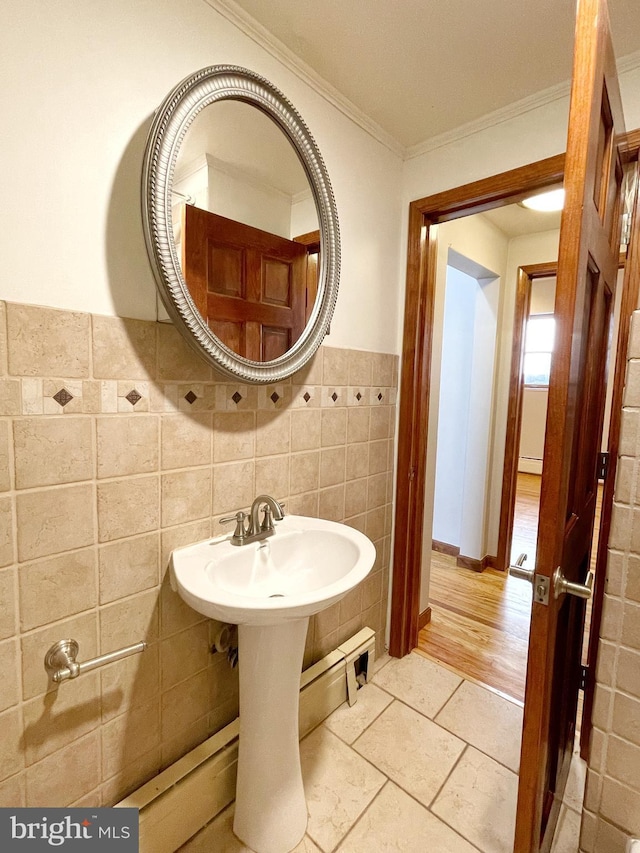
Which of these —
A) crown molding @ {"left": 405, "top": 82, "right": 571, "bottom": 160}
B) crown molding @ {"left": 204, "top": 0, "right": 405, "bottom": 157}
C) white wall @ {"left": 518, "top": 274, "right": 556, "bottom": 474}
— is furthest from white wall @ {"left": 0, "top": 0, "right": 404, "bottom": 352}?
white wall @ {"left": 518, "top": 274, "right": 556, "bottom": 474}

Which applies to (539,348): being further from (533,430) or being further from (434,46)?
(434,46)

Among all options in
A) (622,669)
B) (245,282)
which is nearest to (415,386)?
(245,282)

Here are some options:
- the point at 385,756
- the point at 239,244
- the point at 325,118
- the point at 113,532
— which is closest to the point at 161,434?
the point at 113,532

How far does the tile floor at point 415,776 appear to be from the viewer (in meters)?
1.13

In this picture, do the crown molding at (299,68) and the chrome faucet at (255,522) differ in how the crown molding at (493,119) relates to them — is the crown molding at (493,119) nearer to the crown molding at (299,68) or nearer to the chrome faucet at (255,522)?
the crown molding at (299,68)

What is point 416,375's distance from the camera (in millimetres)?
1763

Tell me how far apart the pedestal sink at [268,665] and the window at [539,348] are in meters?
5.07

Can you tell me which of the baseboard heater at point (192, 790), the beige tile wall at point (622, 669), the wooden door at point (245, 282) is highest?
the wooden door at point (245, 282)

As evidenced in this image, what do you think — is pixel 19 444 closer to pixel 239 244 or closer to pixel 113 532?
pixel 113 532

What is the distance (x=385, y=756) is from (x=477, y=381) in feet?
7.03

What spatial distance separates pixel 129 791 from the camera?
1.03 meters

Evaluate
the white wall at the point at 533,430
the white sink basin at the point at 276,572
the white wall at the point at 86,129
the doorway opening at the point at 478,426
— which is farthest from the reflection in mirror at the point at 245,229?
the white wall at the point at 533,430

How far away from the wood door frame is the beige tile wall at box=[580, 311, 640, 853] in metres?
0.91

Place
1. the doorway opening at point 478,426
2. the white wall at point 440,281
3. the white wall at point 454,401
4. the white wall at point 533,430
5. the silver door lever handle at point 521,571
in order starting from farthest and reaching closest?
the white wall at point 533,430 → the white wall at point 454,401 → the doorway opening at point 478,426 → the white wall at point 440,281 → the silver door lever handle at point 521,571
